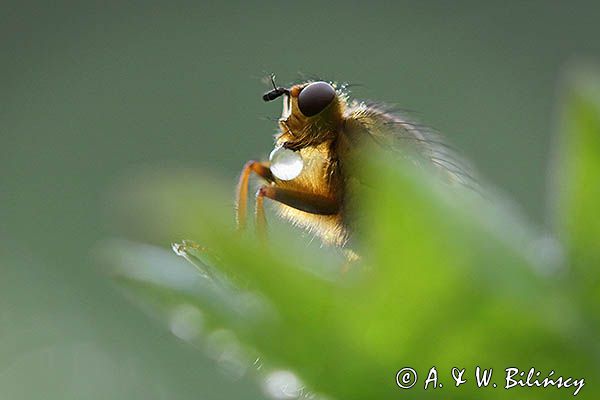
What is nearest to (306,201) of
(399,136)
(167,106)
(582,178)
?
(399,136)

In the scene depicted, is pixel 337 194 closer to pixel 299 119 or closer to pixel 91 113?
pixel 299 119

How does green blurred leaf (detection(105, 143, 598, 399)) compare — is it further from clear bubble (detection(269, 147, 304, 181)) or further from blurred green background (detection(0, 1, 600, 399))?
blurred green background (detection(0, 1, 600, 399))

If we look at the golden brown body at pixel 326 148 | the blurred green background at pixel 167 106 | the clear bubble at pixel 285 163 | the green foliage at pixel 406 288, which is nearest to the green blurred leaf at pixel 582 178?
the green foliage at pixel 406 288

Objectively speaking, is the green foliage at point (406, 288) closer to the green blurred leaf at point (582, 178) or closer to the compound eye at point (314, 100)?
the green blurred leaf at point (582, 178)

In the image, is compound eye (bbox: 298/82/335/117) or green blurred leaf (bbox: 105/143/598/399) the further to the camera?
compound eye (bbox: 298/82/335/117)

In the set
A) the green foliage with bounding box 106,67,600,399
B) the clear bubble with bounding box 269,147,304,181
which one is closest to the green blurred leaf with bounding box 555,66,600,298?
the green foliage with bounding box 106,67,600,399

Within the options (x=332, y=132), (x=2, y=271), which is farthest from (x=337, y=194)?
(x=2, y=271)

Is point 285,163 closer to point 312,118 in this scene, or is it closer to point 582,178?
point 312,118
